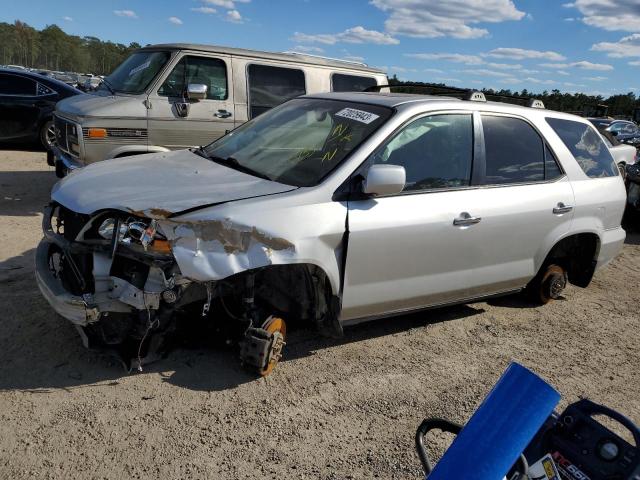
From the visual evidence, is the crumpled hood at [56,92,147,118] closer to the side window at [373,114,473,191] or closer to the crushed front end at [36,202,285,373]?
the crushed front end at [36,202,285,373]

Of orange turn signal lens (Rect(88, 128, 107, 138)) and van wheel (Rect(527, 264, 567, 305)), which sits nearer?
van wheel (Rect(527, 264, 567, 305))

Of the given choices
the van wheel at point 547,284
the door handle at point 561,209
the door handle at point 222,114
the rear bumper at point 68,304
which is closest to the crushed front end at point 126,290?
the rear bumper at point 68,304

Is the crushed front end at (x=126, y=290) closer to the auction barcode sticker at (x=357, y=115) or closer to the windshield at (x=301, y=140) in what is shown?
the windshield at (x=301, y=140)

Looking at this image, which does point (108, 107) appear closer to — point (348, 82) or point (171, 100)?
point (171, 100)

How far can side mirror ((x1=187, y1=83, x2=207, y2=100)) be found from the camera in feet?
22.5

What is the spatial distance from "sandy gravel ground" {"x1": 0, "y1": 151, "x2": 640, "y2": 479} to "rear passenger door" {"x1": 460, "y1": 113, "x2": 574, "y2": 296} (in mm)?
584

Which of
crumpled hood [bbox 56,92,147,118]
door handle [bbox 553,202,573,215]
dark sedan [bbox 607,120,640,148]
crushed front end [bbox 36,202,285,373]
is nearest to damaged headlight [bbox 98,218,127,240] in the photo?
crushed front end [bbox 36,202,285,373]

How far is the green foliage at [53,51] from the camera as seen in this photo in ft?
316

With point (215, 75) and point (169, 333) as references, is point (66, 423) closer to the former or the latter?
point (169, 333)

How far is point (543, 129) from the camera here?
190 inches

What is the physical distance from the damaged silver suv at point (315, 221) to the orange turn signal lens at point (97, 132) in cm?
257

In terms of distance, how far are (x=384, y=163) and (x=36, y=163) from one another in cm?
896

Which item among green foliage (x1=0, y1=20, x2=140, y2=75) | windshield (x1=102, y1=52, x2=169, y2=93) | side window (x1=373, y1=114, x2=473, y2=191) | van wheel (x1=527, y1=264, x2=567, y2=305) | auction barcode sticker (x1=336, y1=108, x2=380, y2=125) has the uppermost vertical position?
green foliage (x1=0, y1=20, x2=140, y2=75)

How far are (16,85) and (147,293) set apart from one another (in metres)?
10.2
